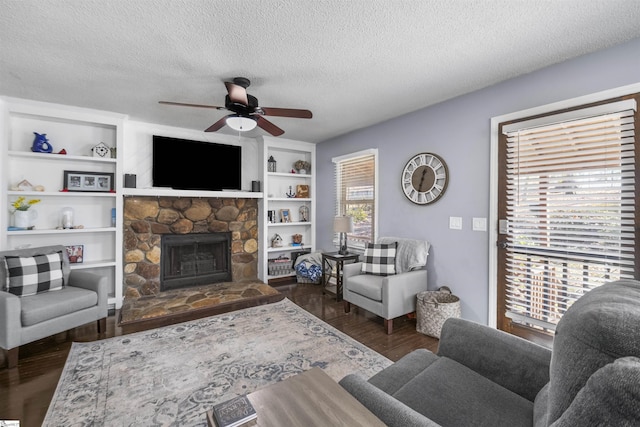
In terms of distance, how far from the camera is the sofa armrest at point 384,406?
96 centimetres

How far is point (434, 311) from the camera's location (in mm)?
2812

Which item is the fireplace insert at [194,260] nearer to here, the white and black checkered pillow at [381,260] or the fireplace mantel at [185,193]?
the fireplace mantel at [185,193]

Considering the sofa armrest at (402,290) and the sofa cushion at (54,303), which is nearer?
the sofa cushion at (54,303)

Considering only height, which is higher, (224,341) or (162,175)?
(162,175)

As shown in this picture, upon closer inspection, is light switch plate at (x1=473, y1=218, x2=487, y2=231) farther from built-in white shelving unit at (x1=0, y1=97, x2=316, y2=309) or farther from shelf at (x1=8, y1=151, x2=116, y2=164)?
shelf at (x1=8, y1=151, x2=116, y2=164)

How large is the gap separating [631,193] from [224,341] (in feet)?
11.3

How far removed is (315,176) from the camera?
17.4ft

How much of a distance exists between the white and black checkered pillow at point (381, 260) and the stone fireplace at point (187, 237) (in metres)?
2.22

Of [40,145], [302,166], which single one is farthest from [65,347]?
[302,166]

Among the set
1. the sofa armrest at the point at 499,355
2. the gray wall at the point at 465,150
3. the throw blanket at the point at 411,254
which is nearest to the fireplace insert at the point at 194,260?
the gray wall at the point at 465,150

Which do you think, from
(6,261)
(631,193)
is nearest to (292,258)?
(6,261)

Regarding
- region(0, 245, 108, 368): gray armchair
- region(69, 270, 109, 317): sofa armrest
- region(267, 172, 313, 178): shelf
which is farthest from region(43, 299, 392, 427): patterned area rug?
region(267, 172, 313, 178): shelf

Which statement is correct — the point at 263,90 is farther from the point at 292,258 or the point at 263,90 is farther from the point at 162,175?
the point at 292,258

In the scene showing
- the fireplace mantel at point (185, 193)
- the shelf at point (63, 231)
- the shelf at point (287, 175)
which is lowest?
the shelf at point (63, 231)
